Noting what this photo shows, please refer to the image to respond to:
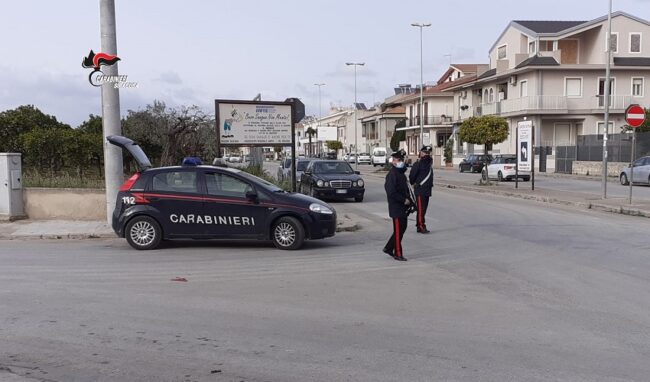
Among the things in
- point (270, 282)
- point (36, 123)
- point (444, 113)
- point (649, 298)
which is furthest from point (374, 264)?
point (444, 113)

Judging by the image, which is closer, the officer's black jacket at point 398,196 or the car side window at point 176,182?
the officer's black jacket at point 398,196

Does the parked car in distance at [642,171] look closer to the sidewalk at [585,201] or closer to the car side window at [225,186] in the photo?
the sidewalk at [585,201]

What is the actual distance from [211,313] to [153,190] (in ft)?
15.5

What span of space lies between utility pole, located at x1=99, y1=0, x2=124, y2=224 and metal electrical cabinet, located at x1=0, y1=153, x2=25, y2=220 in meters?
2.66

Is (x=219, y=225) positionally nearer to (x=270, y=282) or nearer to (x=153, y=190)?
(x=153, y=190)

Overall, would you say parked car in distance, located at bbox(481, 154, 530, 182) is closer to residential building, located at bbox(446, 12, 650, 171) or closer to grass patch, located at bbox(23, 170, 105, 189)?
residential building, located at bbox(446, 12, 650, 171)

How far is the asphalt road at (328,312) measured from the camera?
480 centimetres

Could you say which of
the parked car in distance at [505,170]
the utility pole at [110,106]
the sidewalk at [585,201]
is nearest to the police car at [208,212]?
the utility pole at [110,106]

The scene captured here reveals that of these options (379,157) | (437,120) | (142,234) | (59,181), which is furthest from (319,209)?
(437,120)

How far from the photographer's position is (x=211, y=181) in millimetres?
10602

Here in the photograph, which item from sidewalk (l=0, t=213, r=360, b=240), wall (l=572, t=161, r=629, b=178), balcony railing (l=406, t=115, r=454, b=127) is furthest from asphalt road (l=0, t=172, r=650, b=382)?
balcony railing (l=406, t=115, r=454, b=127)

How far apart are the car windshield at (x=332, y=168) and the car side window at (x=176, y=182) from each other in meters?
11.2

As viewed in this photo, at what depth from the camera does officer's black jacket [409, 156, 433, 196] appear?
42.9 feet

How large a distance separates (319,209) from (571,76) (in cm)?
4117
